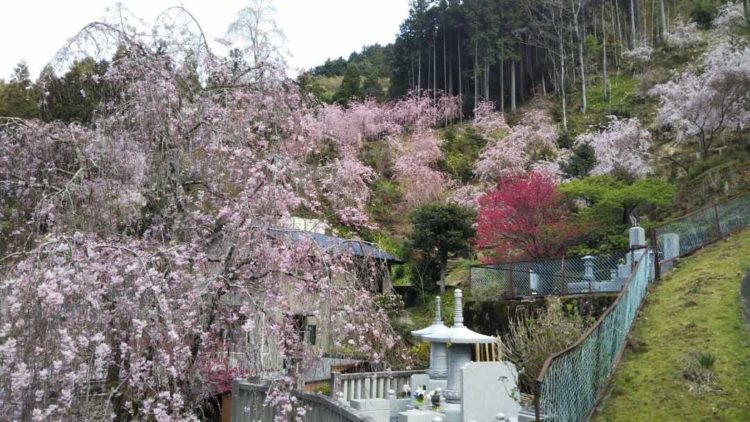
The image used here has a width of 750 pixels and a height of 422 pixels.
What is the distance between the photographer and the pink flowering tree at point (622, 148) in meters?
23.3

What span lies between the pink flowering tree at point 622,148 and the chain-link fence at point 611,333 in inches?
299

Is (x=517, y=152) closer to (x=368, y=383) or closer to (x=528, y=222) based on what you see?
(x=528, y=222)

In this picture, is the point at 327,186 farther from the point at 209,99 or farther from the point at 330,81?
the point at 330,81

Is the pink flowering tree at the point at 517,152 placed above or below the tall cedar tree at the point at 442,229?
above

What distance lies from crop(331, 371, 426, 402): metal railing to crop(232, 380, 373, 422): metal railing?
1.83 meters

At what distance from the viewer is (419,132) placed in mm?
35500

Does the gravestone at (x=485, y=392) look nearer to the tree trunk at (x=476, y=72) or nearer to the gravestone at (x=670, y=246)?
the gravestone at (x=670, y=246)

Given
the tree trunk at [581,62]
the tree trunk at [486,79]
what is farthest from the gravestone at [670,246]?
the tree trunk at [486,79]

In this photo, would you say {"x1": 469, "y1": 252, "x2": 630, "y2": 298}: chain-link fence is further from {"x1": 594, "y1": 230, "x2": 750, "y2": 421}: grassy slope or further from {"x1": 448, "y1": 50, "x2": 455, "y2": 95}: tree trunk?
{"x1": 448, "y1": 50, "x2": 455, "y2": 95}: tree trunk

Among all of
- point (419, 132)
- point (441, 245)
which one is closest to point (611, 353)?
point (441, 245)

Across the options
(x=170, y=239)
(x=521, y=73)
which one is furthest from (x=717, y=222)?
(x=521, y=73)

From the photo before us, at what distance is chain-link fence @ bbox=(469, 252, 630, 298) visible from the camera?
14.6 metres

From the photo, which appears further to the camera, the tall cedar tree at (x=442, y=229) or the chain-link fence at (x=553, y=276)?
the tall cedar tree at (x=442, y=229)

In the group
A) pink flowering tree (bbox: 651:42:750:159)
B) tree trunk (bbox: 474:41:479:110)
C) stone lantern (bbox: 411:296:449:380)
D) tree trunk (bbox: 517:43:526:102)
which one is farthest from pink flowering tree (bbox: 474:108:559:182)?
stone lantern (bbox: 411:296:449:380)
